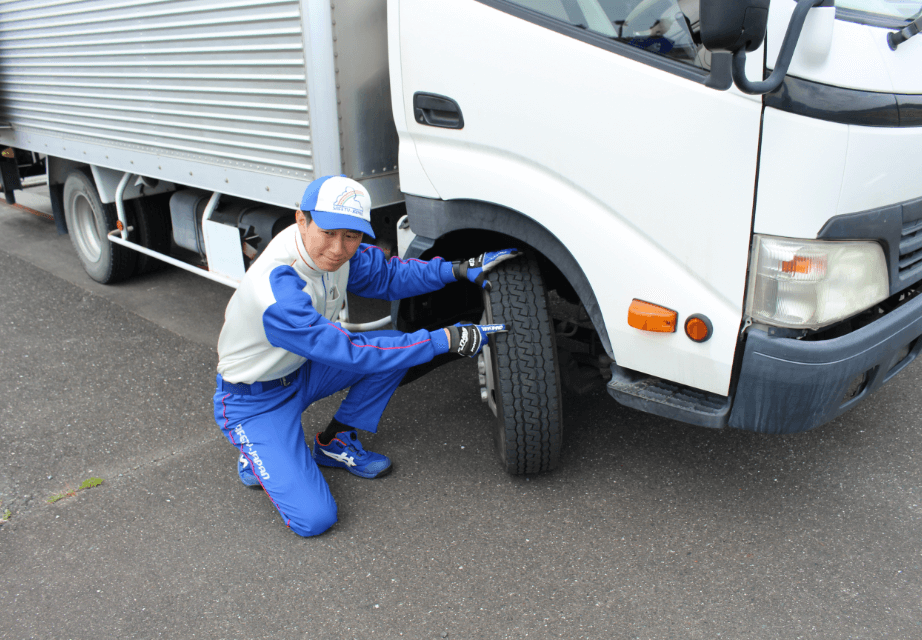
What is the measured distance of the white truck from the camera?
5.98ft

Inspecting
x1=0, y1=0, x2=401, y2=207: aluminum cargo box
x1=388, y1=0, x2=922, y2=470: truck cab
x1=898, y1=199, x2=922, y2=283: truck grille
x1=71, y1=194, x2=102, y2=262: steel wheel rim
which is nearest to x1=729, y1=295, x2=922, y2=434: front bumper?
x1=388, y1=0, x2=922, y2=470: truck cab

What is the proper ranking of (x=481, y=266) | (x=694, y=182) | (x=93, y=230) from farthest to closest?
(x=93, y=230)
(x=481, y=266)
(x=694, y=182)

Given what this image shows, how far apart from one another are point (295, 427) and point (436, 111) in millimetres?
1377

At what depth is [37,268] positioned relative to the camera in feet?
19.5

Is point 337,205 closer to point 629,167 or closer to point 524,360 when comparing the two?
point 524,360

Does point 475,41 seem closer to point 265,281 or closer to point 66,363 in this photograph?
point 265,281

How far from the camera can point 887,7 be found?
207 centimetres

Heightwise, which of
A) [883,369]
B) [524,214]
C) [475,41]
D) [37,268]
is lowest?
[37,268]

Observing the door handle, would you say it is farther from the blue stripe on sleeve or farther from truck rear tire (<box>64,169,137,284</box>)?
truck rear tire (<box>64,169,137,284</box>)

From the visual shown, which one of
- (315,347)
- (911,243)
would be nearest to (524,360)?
(315,347)

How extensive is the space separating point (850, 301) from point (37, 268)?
623 centimetres

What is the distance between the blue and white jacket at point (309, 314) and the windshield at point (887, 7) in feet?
5.25

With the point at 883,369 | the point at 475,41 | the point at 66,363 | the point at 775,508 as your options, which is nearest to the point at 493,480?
the point at 775,508

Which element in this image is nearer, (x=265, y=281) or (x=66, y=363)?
(x=265, y=281)
